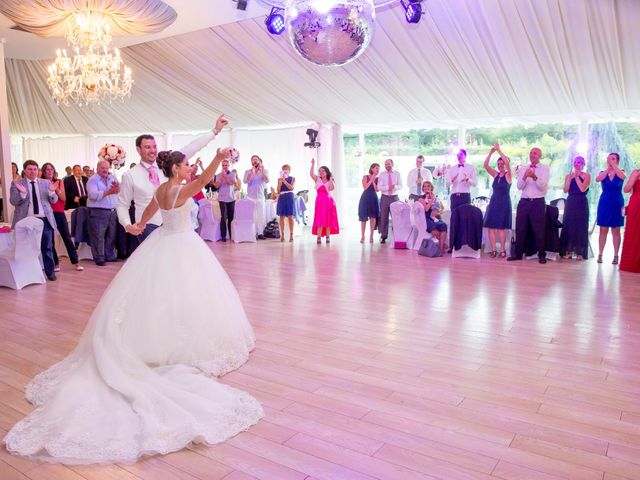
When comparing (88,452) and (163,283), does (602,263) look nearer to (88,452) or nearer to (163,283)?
(163,283)

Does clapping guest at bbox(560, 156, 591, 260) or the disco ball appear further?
clapping guest at bbox(560, 156, 591, 260)

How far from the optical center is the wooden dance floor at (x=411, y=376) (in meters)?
2.00

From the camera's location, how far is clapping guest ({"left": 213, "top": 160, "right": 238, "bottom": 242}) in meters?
8.72

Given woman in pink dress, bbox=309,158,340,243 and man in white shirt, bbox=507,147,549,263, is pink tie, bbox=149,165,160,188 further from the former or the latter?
woman in pink dress, bbox=309,158,340,243

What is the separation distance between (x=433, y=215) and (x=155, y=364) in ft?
18.6

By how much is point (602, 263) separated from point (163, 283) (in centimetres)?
601

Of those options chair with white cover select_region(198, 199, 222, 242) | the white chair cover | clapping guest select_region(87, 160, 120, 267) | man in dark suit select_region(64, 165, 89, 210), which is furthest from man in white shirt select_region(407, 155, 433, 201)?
man in dark suit select_region(64, 165, 89, 210)

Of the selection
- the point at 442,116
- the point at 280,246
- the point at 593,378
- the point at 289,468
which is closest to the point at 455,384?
the point at 593,378

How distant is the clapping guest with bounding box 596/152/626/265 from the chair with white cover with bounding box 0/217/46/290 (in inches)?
262

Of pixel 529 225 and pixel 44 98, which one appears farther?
pixel 44 98

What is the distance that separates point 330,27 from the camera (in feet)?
8.24

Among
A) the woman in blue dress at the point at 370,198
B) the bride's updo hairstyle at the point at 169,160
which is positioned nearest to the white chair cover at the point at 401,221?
the woman in blue dress at the point at 370,198

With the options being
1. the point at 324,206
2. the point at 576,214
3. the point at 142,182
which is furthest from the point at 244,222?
the point at 142,182

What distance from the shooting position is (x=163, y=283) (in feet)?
9.51
